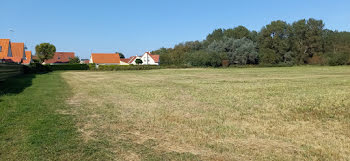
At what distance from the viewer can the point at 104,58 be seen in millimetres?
78062

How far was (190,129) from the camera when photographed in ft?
16.8

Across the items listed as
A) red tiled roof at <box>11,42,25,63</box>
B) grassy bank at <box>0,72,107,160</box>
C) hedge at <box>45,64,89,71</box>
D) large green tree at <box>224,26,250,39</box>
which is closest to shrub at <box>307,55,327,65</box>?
large green tree at <box>224,26,250,39</box>

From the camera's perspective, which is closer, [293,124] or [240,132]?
[240,132]

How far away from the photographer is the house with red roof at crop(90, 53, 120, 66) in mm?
76319

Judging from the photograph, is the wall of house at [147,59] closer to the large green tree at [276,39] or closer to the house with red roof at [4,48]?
the large green tree at [276,39]

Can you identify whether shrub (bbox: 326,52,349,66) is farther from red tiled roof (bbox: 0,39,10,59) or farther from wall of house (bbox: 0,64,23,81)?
red tiled roof (bbox: 0,39,10,59)

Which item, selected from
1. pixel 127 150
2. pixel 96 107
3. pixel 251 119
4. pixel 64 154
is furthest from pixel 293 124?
pixel 96 107

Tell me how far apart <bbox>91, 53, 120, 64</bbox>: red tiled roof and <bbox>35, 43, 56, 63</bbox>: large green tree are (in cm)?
1260

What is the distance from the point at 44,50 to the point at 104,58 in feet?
59.9

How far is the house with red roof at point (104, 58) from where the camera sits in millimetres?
76319

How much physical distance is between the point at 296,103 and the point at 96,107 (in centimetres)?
663

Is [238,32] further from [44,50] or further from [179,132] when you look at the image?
[179,132]

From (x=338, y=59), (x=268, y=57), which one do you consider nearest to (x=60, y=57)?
(x=268, y=57)

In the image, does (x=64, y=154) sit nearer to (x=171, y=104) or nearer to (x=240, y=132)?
(x=240, y=132)
